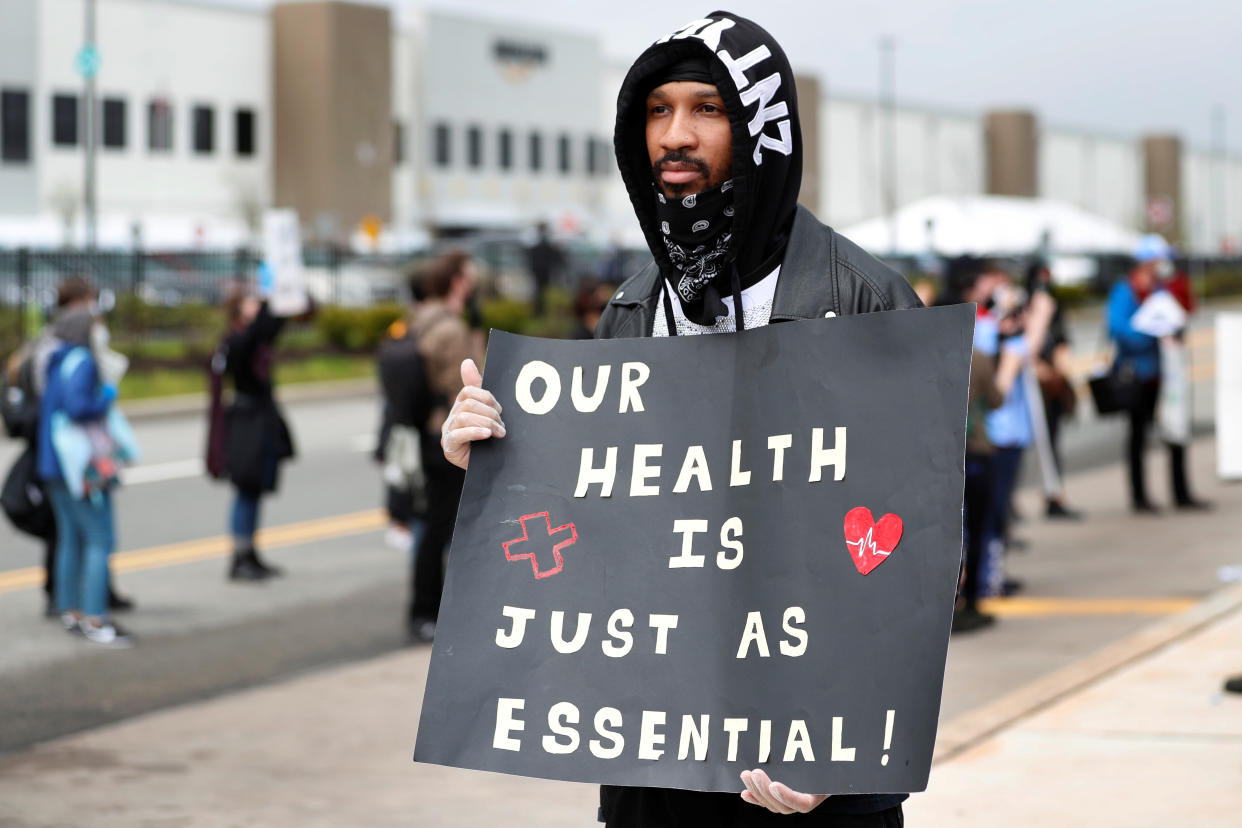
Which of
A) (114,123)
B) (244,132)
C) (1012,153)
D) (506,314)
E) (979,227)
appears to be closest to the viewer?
(506,314)

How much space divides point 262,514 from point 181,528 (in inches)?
30.0

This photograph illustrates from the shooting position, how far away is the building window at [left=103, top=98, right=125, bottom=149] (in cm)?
5844

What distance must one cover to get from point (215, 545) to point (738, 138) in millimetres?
9725

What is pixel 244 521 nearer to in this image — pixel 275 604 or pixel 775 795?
pixel 275 604

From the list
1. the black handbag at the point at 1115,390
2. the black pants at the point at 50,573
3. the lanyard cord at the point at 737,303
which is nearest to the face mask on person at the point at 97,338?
the black pants at the point at 50,573

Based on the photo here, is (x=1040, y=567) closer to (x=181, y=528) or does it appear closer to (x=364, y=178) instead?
(x=181, y=528)

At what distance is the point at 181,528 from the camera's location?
41.0ft

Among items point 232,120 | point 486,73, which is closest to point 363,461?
point 232,120

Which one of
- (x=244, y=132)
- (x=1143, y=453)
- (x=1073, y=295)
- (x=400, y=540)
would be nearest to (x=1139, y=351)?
(x=1143, y=453)

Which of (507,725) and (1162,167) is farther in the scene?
(1162,167)

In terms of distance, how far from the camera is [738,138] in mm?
2650

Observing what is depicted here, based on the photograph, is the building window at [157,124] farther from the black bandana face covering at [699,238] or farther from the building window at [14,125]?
the black bandana face covering at [699,238]

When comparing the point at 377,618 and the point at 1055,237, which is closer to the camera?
the point at 377,618

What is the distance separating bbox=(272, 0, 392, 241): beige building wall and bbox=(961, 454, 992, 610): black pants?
5521 cm
